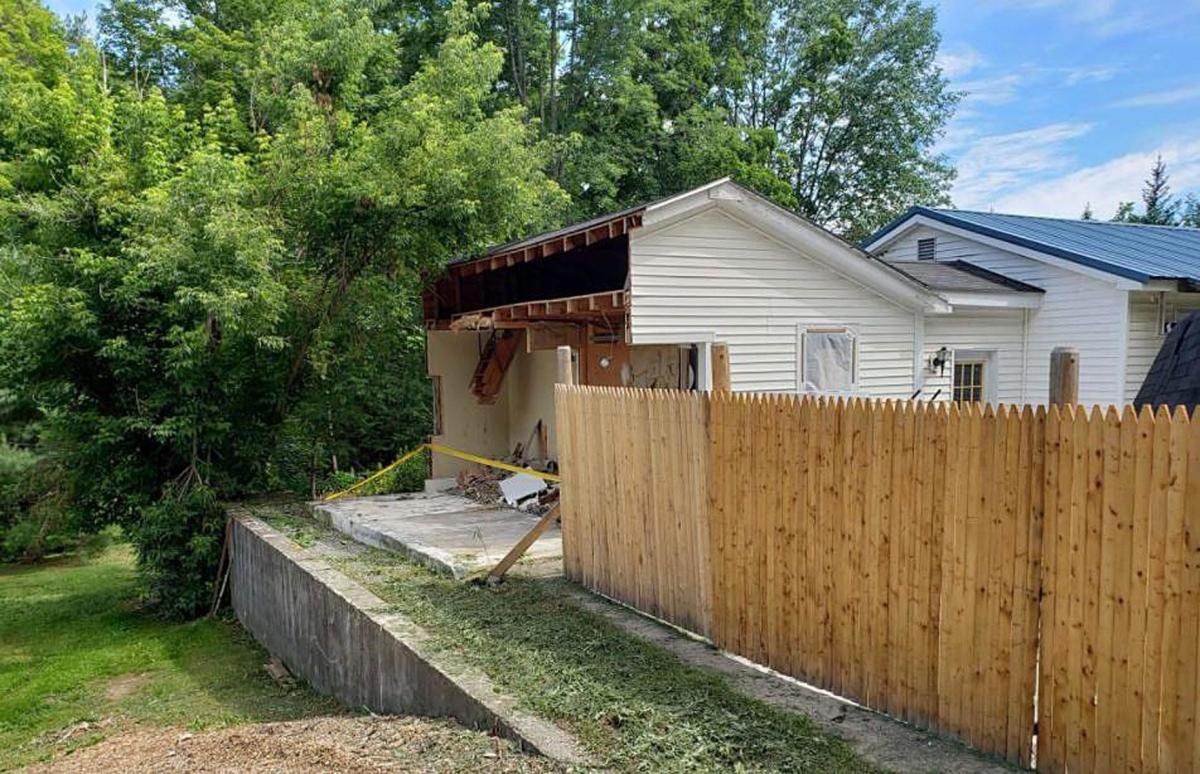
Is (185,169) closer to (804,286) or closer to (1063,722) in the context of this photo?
(804,286)

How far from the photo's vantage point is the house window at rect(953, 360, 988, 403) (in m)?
11.8

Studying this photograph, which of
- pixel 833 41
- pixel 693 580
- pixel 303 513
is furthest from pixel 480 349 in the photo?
pixel 833 41

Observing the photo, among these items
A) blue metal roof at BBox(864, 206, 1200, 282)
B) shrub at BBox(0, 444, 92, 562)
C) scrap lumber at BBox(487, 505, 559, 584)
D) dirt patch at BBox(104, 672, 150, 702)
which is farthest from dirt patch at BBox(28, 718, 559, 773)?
blue metal roof at BBox(864, 206, 1200, 282)

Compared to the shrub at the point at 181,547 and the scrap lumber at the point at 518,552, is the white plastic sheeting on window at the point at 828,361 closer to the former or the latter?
the scrap lumber at the point at 518,552

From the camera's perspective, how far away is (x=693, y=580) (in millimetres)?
4789

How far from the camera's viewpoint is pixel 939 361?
11133mm

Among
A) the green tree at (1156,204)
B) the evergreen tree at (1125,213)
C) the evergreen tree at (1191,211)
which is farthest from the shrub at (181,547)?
the evergreen tree at (1191,211)

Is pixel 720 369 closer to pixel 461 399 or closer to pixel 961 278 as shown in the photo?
pixel 461 399

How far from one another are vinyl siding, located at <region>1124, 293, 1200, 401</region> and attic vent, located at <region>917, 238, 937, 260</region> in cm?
368

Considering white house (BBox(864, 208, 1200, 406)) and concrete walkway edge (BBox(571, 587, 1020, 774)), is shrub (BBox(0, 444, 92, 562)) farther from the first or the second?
white house (BBox(864, 208, 1200, 406))

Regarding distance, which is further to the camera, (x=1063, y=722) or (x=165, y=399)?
(x=165, y=399)

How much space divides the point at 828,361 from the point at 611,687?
664 cm

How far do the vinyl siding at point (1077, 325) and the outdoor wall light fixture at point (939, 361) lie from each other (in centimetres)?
21

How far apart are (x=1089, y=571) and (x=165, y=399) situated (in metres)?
9.51
